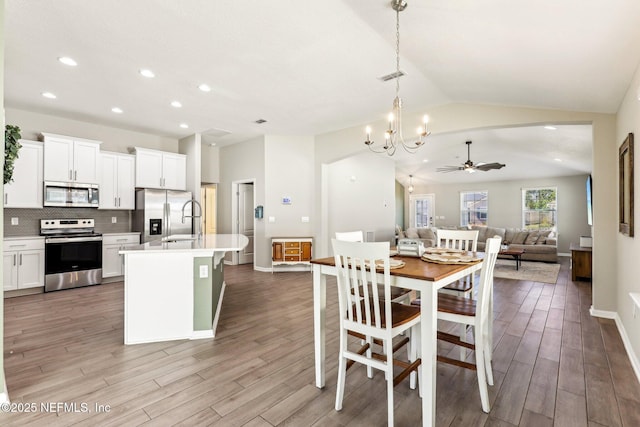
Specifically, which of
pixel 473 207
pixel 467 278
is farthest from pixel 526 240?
pixel 467 278

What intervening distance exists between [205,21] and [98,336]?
3.12 metres

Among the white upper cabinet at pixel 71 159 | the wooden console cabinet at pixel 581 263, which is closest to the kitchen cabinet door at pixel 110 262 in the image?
the white upper cabinet at pixel 71 159

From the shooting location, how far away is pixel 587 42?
2.19 metres

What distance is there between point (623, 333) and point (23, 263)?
7.52 meters

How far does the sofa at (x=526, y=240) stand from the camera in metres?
7.96

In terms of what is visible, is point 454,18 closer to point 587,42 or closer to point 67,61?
point 587,42

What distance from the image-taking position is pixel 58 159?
4902mm

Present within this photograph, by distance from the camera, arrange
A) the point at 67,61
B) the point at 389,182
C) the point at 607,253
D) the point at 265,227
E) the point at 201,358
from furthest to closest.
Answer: the point at 389,182, the point at 265,227, the point at 607,253, the point at 67,61, the point at 201,358

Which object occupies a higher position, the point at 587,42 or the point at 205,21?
the point at 205,21

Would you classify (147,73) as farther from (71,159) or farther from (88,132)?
(88,132)

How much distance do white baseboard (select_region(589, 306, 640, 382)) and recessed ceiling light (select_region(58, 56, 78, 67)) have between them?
230 inches

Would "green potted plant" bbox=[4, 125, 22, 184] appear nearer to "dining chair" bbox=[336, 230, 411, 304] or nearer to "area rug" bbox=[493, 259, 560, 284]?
"dining chair" bbox=[336, 230, 411, 304]

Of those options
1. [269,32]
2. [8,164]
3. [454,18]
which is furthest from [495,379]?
[8,164]

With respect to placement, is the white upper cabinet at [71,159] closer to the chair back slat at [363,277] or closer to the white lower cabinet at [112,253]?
the white lower cabinet at [112,253]
